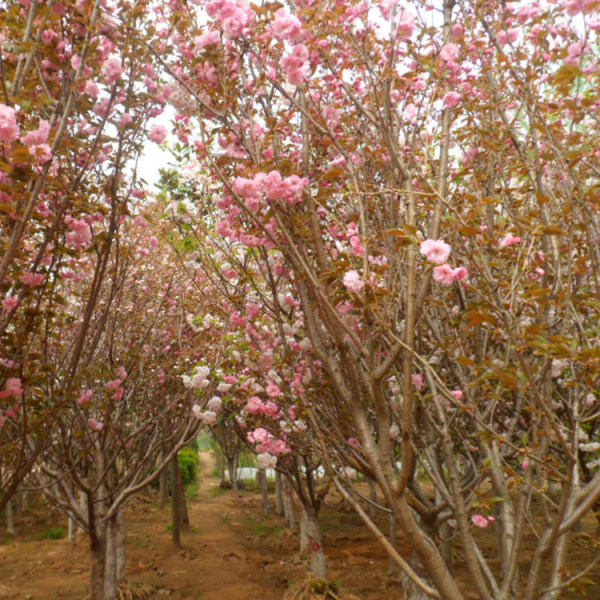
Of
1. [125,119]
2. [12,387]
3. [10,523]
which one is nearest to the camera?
[12,387]

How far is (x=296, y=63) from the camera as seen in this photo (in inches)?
106

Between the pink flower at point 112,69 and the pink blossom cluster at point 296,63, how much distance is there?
1.00 meters

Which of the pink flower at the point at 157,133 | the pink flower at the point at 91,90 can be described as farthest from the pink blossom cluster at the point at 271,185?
the pink flower at the point at 157,133

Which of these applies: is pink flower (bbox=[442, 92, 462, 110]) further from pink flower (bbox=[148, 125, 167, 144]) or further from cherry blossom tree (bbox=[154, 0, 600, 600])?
pink flower (bbox=[148, 125, 167, 144])

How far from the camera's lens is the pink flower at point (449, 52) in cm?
290

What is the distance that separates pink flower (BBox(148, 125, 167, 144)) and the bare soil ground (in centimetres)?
727

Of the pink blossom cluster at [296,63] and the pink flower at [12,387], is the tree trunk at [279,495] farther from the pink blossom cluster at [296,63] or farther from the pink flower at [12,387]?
the pink blossom cluster at [296,63]

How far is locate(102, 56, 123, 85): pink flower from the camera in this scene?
295cm

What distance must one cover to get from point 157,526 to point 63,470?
10274 mm

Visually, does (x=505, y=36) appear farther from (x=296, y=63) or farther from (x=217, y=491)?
(x=217, y=491)

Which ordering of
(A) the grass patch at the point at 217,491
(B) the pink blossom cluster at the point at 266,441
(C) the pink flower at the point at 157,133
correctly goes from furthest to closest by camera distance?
(A) the grass patch at the point at 217,491
(B) the pink blossom cluster at the point at 266,441
(C) the pink flower at the point at 157,133

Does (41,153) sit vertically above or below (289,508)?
above

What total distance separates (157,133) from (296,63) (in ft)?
3.96

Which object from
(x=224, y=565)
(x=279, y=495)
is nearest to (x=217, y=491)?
(x=279, y=495)
